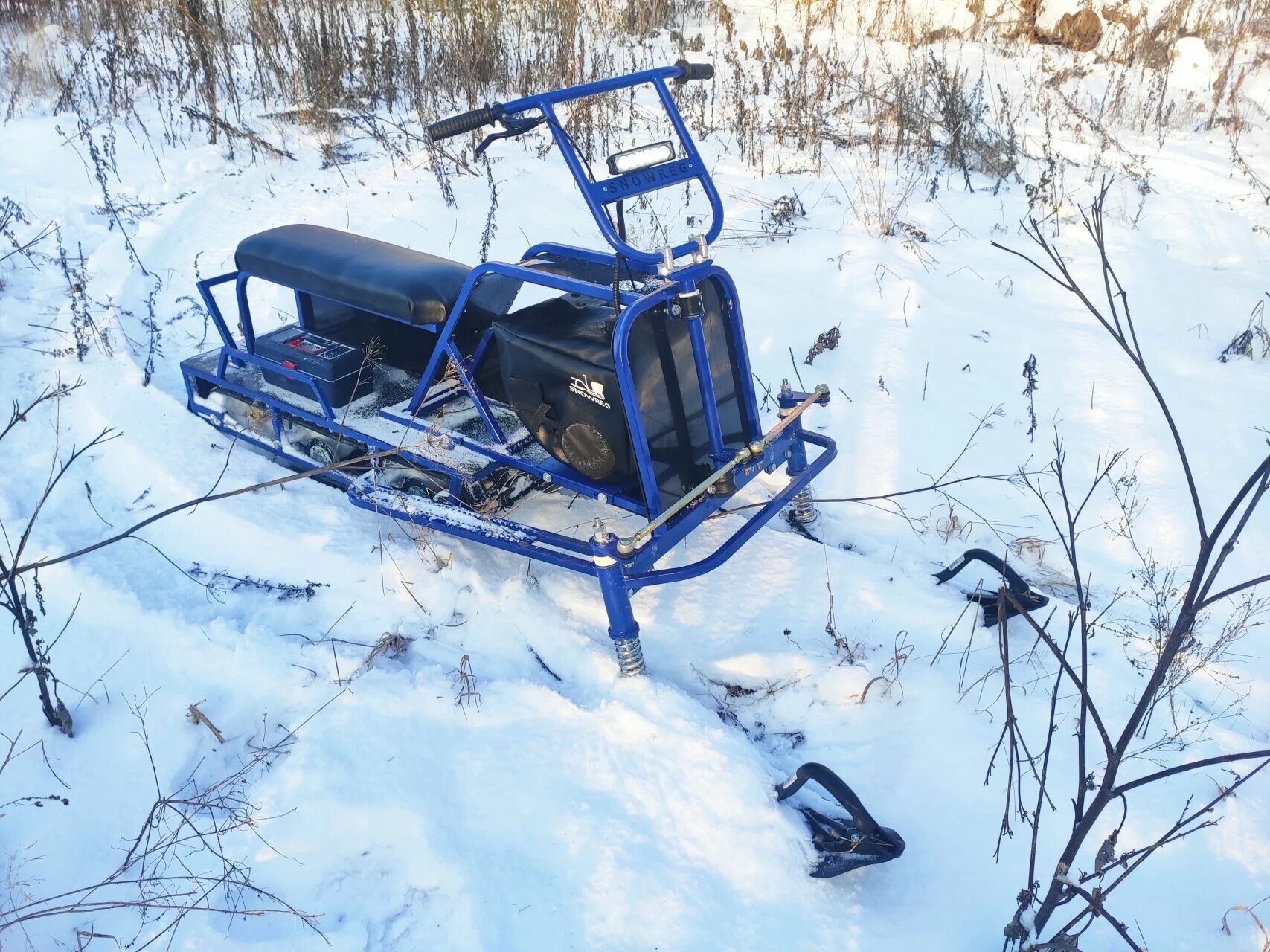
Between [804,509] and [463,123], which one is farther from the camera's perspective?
[804,509]

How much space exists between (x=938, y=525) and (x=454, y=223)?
13.8 feet

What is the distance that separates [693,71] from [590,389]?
4.51 ft

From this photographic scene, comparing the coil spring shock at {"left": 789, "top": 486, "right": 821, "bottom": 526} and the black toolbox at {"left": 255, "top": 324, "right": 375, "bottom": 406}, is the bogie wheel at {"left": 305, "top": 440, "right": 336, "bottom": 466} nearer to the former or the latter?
the black toolbox at {"left": 255, "top": 324, "right": 375, "bottom": 406}

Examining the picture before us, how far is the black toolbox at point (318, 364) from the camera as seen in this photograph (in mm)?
4207

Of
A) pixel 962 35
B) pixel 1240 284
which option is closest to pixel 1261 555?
pixel 1240 284

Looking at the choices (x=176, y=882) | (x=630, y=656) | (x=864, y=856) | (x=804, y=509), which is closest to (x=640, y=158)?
(x=804, y=509)

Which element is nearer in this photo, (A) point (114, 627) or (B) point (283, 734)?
(B) point (283, 734)

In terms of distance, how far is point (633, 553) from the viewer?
3.26m

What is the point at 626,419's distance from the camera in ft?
11.0

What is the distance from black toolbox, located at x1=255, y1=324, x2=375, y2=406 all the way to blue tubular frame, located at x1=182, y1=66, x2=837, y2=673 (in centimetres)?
5

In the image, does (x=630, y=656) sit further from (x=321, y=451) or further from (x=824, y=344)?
(x=824, y=344)

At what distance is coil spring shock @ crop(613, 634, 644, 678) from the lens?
321 centimetres

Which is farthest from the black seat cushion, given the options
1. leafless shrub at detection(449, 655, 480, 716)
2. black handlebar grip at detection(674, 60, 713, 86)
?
leafless shrub at detection(449, 655, 480, 716)

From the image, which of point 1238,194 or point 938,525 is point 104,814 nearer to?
point 938,525
